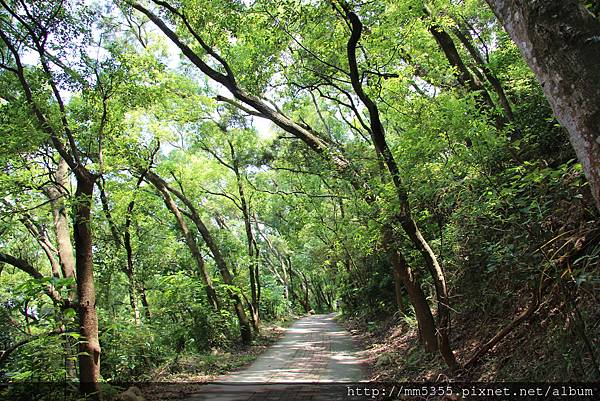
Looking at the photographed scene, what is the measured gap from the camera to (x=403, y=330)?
1099cm

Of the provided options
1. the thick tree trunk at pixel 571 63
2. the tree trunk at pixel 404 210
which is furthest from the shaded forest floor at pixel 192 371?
the thick tree trunk at pixel 571 63

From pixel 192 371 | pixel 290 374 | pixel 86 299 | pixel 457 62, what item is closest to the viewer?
pixel 86 299

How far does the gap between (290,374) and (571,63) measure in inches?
340

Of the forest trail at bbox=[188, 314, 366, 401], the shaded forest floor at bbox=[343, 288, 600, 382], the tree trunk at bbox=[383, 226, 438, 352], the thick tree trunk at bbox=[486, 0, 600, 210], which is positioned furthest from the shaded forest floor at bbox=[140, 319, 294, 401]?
the thick tree trunk at bbox=[486, 0, 600, 210]

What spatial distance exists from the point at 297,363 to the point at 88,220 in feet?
22.4

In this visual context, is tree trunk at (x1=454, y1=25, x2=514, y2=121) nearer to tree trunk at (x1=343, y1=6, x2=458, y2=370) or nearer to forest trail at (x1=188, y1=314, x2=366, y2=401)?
tree trunk at (x1=343, y1=6, x2=458, y2=370)

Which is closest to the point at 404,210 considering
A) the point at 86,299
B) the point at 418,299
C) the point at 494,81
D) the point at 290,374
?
the point at 418,299

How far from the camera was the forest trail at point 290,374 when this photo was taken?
7.15m

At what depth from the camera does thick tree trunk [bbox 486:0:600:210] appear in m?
1.87

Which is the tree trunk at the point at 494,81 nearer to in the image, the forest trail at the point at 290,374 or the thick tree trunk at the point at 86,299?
the forest trail at the point at 290,374

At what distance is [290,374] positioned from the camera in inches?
353

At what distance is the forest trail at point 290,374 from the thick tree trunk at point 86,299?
2.07 m

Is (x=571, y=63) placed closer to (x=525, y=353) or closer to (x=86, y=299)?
(x=525, y=353)

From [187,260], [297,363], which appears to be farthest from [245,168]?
[297,363]
